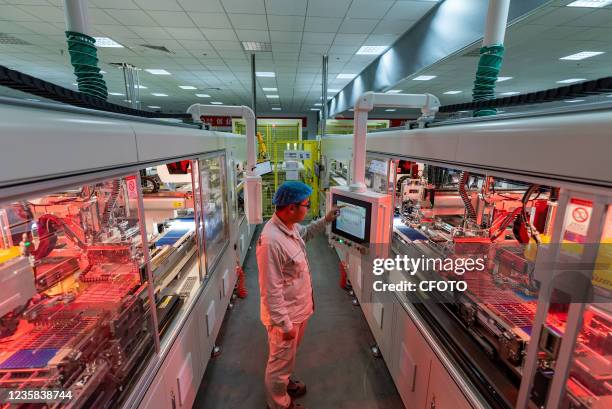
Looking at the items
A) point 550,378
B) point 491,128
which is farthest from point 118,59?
point 550,378

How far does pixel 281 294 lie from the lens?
2062mm

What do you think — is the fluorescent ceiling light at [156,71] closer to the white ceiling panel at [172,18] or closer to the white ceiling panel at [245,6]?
the white ceiling panel at [172,18]

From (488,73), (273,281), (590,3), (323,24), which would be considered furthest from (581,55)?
(273,281)

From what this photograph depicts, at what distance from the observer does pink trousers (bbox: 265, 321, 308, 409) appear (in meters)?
2.21

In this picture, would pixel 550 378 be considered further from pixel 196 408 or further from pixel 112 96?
pixel 112 96

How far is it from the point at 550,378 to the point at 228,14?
208 inches

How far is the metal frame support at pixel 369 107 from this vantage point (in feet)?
7.24

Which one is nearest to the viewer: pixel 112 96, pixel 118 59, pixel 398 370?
pixel 398 370

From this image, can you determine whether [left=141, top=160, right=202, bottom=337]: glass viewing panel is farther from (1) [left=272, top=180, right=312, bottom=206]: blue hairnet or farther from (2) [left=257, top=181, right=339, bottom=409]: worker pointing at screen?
(1) [left=272, top=180, right=312, bottom=206]: blue hairnet

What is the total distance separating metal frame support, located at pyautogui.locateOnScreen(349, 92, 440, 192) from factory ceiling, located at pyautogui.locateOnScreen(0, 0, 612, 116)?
84.3 inches

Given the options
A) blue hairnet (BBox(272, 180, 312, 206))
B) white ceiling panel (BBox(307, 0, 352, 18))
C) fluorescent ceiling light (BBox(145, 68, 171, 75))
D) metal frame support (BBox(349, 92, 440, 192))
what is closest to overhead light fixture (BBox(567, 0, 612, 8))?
white ceiling panel (BBox(307, 0, 352, 18))

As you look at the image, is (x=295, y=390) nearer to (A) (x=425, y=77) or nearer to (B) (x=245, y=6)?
(B) (x=245, y=6)

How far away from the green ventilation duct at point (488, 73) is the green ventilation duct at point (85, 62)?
221 cm

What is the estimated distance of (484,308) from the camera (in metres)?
1.78
